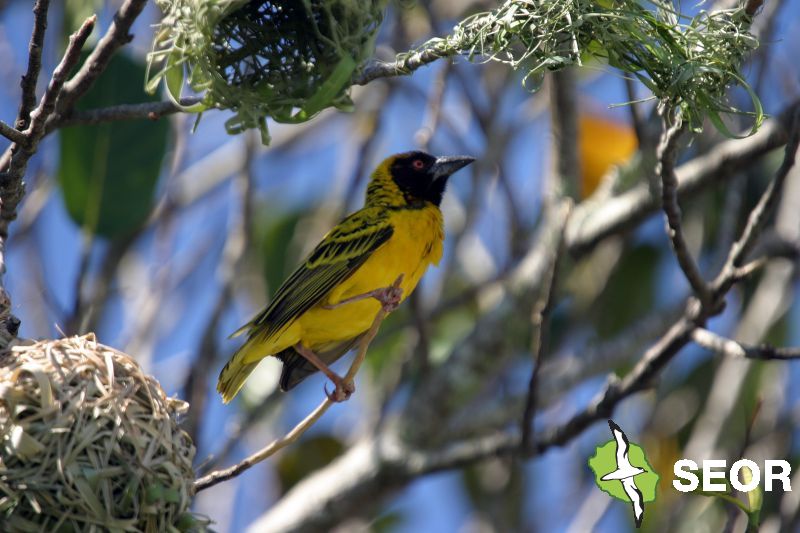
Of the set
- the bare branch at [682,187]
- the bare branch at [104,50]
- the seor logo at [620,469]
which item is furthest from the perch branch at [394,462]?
the bare branch at [104,50]

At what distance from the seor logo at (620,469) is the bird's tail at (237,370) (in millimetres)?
1315

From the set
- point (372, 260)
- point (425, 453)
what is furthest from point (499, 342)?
point (372, 260)

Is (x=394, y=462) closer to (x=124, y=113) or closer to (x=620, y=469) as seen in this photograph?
(x=620, y=469)

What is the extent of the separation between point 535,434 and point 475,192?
161 centimetres

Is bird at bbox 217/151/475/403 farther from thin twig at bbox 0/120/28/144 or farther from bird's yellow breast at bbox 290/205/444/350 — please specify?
thin twig at bbox 0/120/28/144

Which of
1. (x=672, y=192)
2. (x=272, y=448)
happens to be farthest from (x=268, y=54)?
(x=672, y=192)

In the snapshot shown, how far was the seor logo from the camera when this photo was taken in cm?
295

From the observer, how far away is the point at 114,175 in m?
4.69

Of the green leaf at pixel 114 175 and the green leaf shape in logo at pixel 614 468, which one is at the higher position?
the green leaf at pixel 114 175

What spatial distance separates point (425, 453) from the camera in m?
4.77

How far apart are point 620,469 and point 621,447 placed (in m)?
0.07

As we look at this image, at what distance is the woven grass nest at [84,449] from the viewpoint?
228 cm

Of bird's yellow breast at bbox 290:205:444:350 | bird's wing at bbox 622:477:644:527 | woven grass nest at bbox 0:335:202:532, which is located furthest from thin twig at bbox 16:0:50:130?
bird's wing at bbox 622:477:644:527

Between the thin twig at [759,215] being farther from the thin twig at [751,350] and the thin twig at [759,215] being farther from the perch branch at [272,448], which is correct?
the perch branch at [272,448]
